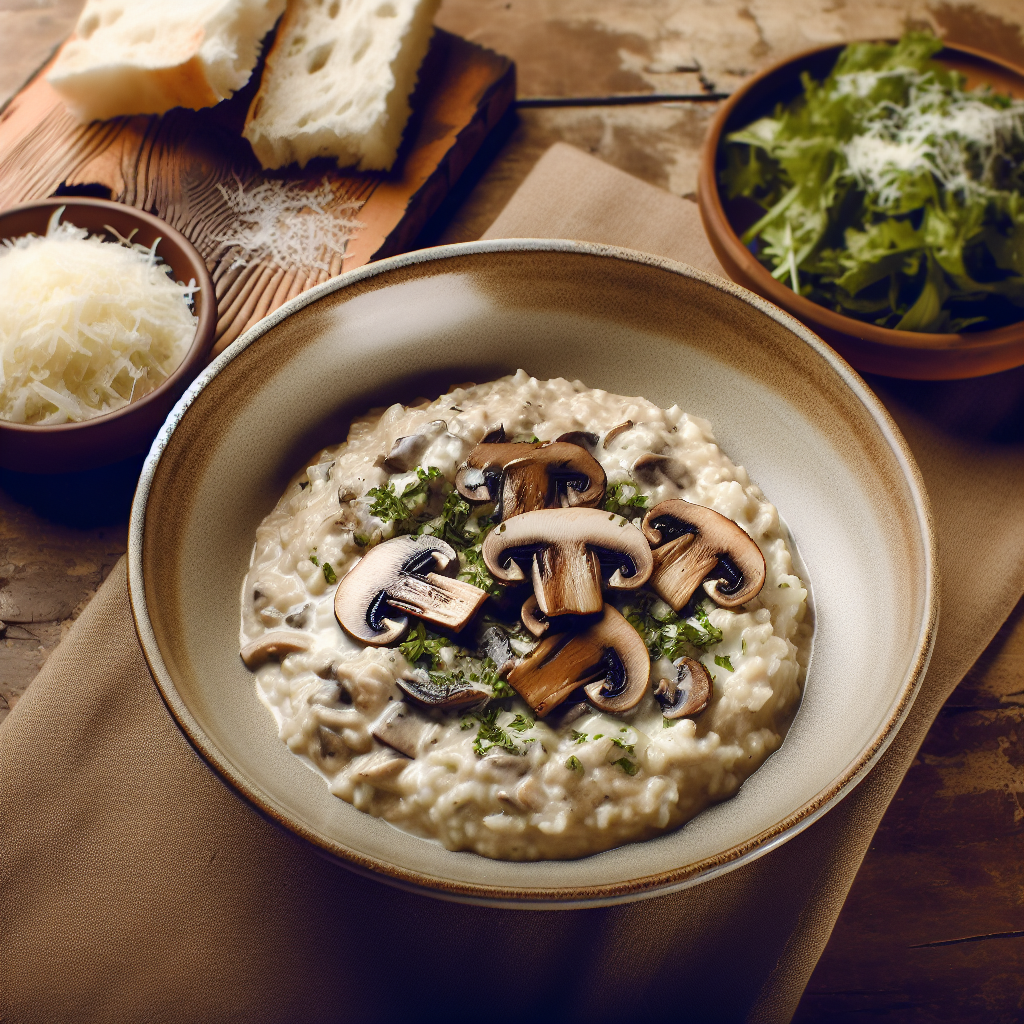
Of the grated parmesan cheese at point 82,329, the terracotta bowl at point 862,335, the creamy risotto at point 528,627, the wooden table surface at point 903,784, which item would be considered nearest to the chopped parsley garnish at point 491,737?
the creamy risotto at point 528,627

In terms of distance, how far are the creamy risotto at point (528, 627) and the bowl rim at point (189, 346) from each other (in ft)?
2.15

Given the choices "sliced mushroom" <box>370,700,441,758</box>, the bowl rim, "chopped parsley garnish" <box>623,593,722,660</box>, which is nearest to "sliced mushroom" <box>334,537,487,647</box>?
"sliced mushroom" <box>370,700,441,758</box>

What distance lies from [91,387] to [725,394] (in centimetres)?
242

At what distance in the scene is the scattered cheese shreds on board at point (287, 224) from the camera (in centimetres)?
391

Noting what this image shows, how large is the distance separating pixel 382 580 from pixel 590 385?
125 cm

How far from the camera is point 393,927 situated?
104 inches

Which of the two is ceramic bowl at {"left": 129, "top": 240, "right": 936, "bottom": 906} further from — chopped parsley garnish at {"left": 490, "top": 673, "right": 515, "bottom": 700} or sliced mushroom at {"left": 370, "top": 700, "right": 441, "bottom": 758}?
chopped parsley garnish at {"left": 490, "top": 673, "right": 515, "bottom": 700}

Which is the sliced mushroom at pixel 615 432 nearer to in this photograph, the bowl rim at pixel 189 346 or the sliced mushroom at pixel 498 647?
the sliced mushroom at pixel 498 647

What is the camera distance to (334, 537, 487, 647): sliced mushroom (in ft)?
8.81

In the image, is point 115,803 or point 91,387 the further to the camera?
point 91,387

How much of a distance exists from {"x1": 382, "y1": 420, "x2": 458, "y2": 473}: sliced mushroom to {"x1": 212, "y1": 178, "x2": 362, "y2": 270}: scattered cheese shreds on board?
129 cm

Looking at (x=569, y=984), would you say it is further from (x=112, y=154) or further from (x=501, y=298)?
(x=112, y=154)

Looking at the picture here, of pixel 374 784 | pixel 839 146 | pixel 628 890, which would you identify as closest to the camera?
pixel 628 890

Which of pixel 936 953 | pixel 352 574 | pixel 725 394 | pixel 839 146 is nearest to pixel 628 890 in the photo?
pixel 352 574
